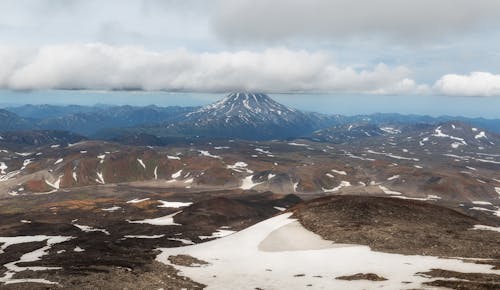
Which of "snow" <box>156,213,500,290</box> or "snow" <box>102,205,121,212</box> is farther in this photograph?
"snow" <box>102,205,121,212</box>

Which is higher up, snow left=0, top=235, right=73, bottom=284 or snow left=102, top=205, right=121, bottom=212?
snow left=0, top=235, right=73, bottom=284

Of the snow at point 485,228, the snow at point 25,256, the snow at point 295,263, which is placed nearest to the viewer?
the snow at point 295,263

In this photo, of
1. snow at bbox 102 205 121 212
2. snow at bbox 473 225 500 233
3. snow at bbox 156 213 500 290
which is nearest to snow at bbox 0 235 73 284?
snow at bbox 156 213 500 290

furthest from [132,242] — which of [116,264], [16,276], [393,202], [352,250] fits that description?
[393,202]

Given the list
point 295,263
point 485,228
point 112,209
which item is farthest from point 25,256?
point 112,209

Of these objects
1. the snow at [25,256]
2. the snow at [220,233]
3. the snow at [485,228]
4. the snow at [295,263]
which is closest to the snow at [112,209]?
the snow at [25,256]

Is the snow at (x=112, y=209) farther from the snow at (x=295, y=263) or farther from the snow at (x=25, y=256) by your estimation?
the snow at (x=295, y=263)

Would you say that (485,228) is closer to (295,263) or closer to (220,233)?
(295,263)

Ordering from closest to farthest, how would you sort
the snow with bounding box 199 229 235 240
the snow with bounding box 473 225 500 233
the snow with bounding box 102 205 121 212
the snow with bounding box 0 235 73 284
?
1. the snow with bounding box 0 235 73 284
2. the snow with bounding box 473 225 500 233
3. the snow with bounding box 199 229 235 240
4. the snow with bounding box 102 205 121 212

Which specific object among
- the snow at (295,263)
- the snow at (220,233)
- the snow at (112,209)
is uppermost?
the snow at (295,263)

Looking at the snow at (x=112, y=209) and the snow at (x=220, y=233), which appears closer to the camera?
the snow at (x=220, y=233)

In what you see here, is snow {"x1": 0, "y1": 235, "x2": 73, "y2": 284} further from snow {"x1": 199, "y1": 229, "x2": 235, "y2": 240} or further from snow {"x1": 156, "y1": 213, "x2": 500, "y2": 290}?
snow {"x1": 199, "y1": 229, "x2": 235, "y2": 240}
